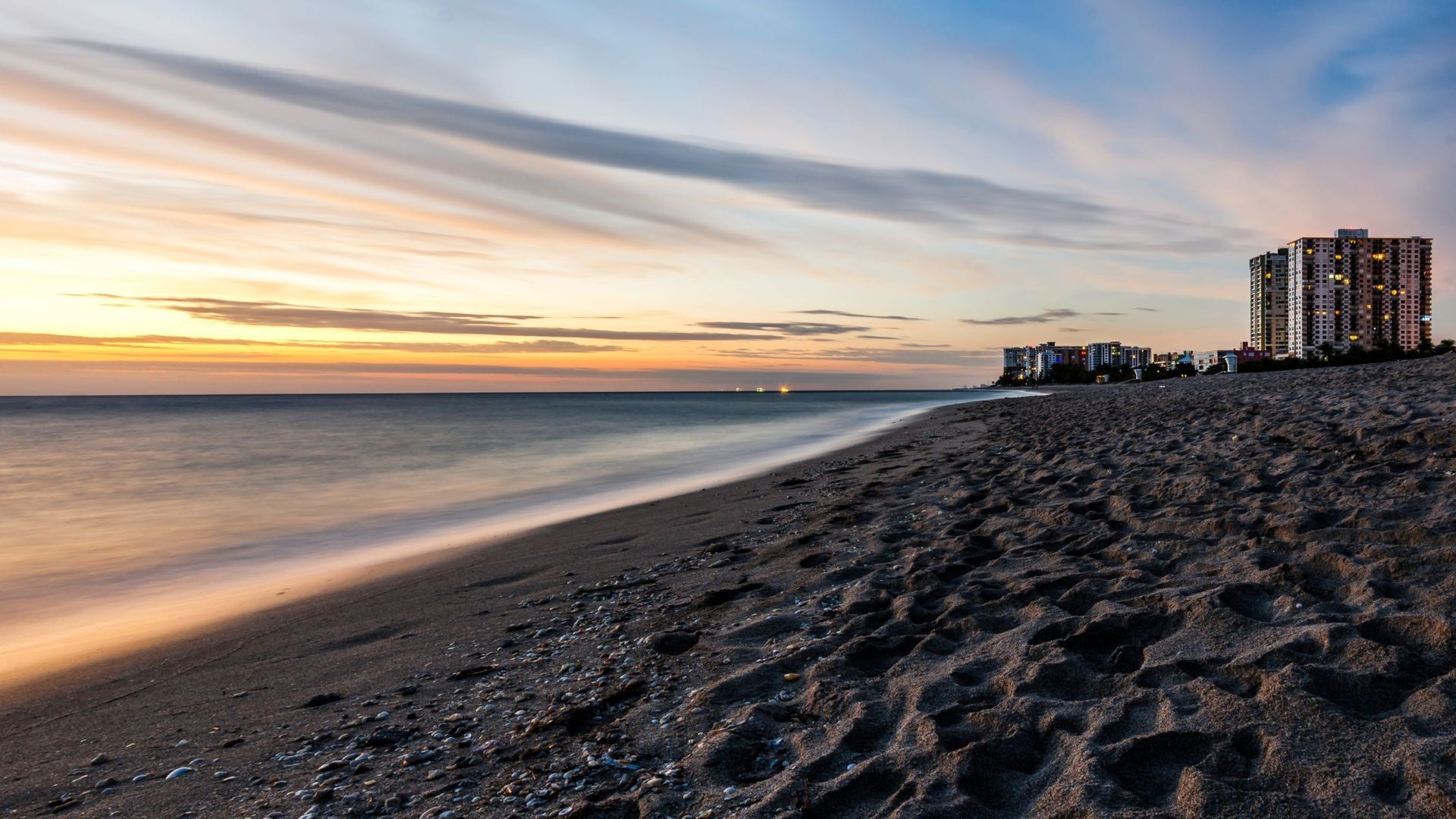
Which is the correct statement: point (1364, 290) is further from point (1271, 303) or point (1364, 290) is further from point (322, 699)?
point (322, 699)

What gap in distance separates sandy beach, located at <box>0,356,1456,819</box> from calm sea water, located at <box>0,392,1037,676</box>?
7.02 feet

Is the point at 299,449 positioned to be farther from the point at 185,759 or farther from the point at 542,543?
the point at 185,759

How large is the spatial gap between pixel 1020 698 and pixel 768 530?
408 cm

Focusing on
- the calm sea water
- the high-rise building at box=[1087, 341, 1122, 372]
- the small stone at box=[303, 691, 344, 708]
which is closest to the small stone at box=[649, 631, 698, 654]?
the small stone at box=[303, 691, 344, 708]

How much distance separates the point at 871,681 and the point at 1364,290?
141413mm

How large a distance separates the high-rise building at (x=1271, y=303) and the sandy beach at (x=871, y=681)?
5720 inches

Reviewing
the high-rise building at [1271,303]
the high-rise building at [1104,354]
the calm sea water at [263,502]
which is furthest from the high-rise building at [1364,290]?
the calm sea water at [263,502]

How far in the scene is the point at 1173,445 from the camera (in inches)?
333

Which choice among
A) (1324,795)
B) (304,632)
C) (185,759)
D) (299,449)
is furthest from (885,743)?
(299,449)

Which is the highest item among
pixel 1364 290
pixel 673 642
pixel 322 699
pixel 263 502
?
pixel 1364 290

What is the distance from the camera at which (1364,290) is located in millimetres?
106750

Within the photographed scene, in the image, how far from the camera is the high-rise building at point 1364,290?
10550 cm

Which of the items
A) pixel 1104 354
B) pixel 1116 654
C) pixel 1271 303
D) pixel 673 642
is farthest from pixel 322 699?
pixel 1104 354

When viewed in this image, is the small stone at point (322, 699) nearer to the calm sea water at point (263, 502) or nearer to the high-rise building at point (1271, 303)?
the calm sea water at point (263, 502)
